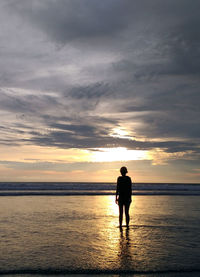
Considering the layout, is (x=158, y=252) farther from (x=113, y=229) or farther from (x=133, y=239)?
(x=113, y=229)

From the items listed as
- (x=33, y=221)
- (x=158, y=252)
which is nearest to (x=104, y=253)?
(x=158, y=252)

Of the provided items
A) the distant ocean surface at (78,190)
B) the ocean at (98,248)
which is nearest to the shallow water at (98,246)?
the ocean at (98,248)

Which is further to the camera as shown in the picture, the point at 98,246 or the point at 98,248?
the point at 98,246

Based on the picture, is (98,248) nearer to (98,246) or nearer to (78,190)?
(98,246)

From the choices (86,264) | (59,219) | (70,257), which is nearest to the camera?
(86,264)

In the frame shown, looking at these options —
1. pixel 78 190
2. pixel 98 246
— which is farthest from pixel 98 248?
pixel 78 190

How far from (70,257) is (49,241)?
64.8 inches

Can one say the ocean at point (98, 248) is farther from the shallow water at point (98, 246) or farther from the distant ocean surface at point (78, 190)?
the distant ocean surface at point (78, 190)

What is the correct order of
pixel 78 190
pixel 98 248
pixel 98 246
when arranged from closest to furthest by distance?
pixel 98 248 < pixel 98 246 < pixel 78 190

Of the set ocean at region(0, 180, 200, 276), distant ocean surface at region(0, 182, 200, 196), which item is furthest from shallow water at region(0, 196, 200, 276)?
distant ocean surface at region(0, 182, 200, 196)

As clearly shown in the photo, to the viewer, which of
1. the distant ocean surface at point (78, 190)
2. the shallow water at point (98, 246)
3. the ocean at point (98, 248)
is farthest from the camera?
the distant ocean surface at point (78, 190)

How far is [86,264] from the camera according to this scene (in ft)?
17.3

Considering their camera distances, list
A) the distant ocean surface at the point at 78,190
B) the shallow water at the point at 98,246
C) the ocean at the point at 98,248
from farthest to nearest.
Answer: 1. the distant ocean surface at the point at 78,190
2. the shallow water at the point at 98,246
3. the ocean at the point at 98,248

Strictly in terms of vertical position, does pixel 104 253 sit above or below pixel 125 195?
below
